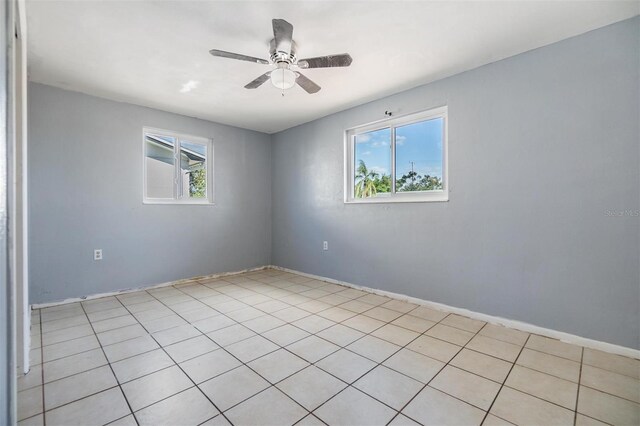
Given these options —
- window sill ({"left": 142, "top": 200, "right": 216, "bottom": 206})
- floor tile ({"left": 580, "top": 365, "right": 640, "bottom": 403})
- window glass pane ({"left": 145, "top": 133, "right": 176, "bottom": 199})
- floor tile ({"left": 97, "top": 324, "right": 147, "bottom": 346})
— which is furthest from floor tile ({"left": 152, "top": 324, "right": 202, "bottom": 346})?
floor tile ({"left": 580, "top": 365, "right": 640, "bottom": 403})

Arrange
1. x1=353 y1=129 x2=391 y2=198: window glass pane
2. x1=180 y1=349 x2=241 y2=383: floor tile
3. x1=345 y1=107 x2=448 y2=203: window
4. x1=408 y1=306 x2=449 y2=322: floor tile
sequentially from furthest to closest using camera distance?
1. x1=353 y1=129 x2=391 y2=198: window glass pane
2. x1=345 y1=107 x2=448 y2=203: window
3. x1=408 y1=306 x2=449 y2=322: floor tile
4. x1=180 y1=349 x2=241 y2=383: floor tile

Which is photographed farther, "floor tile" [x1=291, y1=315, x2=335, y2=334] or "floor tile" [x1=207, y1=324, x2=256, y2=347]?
"floor tile" [x1=291, y1=315, x2=335, y2=334]

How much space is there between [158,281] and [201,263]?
63 centimetres

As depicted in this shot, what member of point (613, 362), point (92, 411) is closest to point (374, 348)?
point (613, 362)

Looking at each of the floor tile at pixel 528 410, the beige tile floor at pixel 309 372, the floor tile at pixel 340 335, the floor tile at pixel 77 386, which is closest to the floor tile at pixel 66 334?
the beige tile floor at pixel 309 372

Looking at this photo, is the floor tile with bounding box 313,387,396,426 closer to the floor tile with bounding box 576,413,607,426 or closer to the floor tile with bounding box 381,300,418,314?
the floor tile with bounding box 576,413,607,426

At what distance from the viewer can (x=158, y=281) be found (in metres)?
3.92

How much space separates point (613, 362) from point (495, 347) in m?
0.72

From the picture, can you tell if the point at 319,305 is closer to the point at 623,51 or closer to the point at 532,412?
the point at 532,412

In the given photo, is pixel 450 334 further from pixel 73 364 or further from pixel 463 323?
pixel 73 364

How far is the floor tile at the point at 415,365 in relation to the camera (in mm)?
1841

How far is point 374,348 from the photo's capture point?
2199 millimetres

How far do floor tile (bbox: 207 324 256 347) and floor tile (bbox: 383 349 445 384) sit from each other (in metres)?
1.19

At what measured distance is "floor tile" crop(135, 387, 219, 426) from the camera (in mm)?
1443
